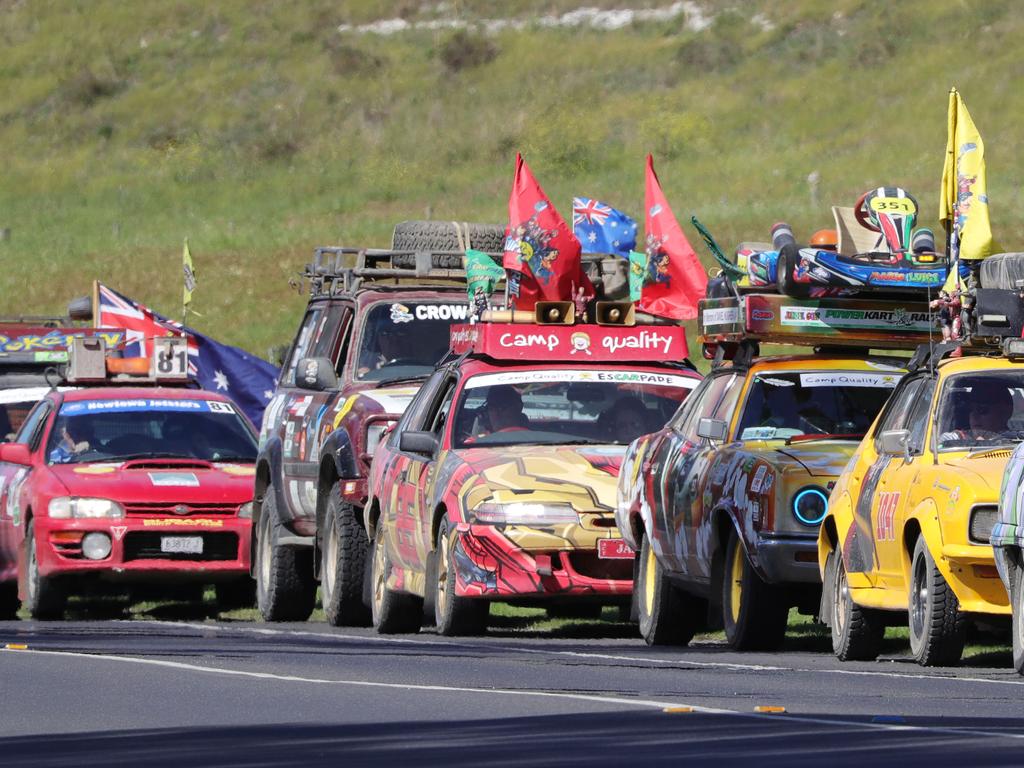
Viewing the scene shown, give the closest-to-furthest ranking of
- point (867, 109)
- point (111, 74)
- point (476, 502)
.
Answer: point (476, 502) < point (867, 109) < point (111, 74)

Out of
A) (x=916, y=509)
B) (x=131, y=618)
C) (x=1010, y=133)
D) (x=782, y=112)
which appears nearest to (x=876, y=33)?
(x=782, y=112)

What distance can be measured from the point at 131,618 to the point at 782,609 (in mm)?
7547

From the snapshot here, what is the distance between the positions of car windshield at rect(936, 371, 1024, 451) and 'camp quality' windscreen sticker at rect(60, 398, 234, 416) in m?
9.49

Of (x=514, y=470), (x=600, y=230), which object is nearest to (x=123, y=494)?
(x=600, y=230)

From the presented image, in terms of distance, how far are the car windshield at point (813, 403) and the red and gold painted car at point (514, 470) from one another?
4.54ft

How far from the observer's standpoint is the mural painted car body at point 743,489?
14.8m

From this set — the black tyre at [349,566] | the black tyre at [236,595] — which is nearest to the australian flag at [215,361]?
the black tyre at [236,595]

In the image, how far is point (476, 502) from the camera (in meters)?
16.5

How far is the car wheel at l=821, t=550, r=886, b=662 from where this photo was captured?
14289mm

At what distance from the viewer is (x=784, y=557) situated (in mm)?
14750

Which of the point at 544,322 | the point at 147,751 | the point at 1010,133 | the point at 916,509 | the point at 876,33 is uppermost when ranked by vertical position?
the point at 876,33

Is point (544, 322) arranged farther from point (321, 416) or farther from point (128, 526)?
point (128, 526)

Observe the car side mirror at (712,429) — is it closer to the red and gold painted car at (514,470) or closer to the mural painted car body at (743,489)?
the mural painted car body at (743,489)

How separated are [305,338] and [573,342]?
3.83m
